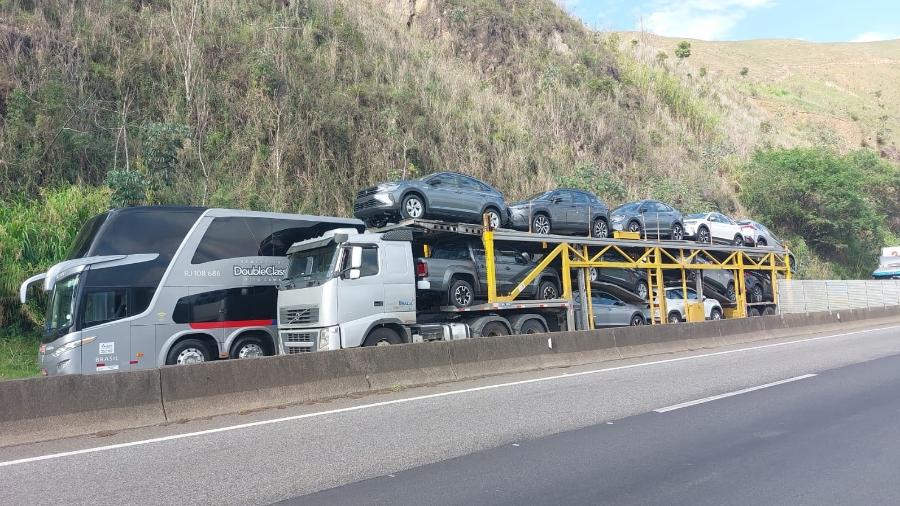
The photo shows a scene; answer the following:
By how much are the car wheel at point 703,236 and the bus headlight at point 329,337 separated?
16883 mm

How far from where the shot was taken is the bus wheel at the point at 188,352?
14.4 m

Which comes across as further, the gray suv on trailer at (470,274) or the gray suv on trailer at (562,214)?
the gray suv on trailer at (562,214)

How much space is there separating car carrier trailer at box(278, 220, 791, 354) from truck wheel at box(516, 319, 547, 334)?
24 millimetres

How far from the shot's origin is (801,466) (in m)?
6.82

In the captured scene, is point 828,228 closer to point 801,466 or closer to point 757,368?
point 757,368

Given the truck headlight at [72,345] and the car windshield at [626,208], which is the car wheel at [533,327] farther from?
the truck headlight at [72,345]

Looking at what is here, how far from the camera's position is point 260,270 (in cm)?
1591

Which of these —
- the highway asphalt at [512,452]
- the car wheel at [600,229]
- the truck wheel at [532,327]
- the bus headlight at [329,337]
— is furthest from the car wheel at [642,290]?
the bus headlight at [329,337]

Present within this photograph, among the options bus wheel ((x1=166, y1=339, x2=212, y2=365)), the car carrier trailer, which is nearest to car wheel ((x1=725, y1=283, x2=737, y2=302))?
the car carrier trailer

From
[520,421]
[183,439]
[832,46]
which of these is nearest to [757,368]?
[520,421]

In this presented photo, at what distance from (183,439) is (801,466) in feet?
22.3

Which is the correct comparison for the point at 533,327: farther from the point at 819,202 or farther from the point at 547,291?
the point at 819,202

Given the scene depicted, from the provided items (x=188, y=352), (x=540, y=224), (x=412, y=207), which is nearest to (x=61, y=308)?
(x=188, y=352)

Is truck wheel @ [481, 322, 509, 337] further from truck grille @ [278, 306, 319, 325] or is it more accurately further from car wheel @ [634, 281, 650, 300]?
car wheel @ [634, 281, 650, 300]
